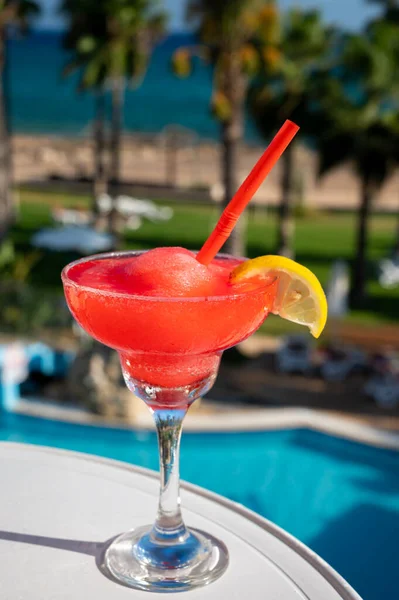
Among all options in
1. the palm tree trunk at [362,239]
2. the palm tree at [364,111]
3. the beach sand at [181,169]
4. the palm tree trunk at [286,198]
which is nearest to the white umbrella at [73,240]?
the palm tree trunk at [286,198]

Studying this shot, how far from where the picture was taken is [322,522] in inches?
219

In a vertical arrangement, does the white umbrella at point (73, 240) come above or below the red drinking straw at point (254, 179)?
below

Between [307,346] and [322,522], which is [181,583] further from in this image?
[307,346]

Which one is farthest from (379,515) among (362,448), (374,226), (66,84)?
(66,84)

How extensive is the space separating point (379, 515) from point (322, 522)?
15.9 inches

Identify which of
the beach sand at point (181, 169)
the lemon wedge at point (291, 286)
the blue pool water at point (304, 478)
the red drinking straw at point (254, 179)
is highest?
the red drinking straw at point (254, 179)

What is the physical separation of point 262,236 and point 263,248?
221 cm

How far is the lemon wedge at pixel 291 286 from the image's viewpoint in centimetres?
167

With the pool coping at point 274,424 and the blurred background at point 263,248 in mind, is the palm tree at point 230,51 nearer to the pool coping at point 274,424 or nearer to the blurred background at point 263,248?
the blurred background at point 263,248

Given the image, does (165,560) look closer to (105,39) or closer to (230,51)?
(230,51)

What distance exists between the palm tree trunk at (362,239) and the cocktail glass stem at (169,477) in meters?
17.8

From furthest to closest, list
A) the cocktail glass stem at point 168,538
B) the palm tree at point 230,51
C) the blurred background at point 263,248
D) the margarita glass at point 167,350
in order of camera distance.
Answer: the palm tree at point 230,51, the blurred background at point 263,248, the cocktail glass stem at point 168,538, the margarita glass at point 167,350

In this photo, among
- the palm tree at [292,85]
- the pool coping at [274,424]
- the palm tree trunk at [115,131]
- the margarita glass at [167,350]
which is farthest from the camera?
the palm tree trunk at [115,131]

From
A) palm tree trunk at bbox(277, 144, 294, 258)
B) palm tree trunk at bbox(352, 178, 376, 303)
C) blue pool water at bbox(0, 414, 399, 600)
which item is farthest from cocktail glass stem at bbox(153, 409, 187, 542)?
palm tree trunk at bbox(277, 144, 294, 258)
